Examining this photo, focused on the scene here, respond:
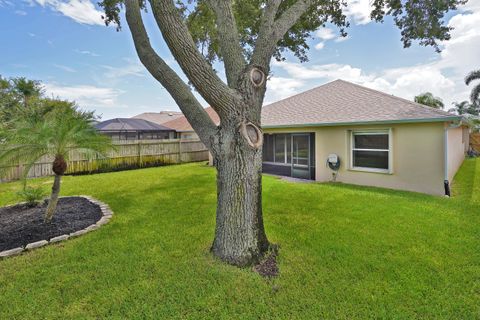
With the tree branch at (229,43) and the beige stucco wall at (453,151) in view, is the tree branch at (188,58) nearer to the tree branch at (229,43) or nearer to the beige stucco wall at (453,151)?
the tree branch at (229,43)

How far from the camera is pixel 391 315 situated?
2652mm

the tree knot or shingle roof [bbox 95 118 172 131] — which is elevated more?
shingle roof [bbox 95 118 172 131]

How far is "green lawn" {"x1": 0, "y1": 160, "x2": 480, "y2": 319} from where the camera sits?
2793 millimetres

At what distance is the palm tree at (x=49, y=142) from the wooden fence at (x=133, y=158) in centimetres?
577

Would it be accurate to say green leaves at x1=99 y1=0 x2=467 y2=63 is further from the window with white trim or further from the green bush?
the green bush

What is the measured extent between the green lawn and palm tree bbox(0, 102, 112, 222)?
1.67 meters

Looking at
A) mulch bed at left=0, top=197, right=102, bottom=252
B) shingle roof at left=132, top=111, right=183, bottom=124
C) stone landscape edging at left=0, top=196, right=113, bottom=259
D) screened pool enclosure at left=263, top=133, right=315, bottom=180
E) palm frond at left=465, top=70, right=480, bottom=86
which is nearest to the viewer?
stone landscape edging at left=0, top=196, right=113, bottom=259

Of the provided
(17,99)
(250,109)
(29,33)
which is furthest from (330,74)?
(17,99)

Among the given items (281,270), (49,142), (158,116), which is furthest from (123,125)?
(158,116)

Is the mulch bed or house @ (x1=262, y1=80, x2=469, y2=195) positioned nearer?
the mulch bed

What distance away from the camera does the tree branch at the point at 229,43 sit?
3988mm

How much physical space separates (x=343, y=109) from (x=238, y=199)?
8901mm

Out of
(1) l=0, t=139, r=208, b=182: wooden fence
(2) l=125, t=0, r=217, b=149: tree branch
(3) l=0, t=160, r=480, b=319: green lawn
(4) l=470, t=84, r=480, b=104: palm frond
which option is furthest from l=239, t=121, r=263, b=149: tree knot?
(4) l=470, t=84, r=480, b=104: palm frond

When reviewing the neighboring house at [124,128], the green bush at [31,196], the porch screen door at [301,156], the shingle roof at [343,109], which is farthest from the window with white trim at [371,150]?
the neighboring house at [124,128]
